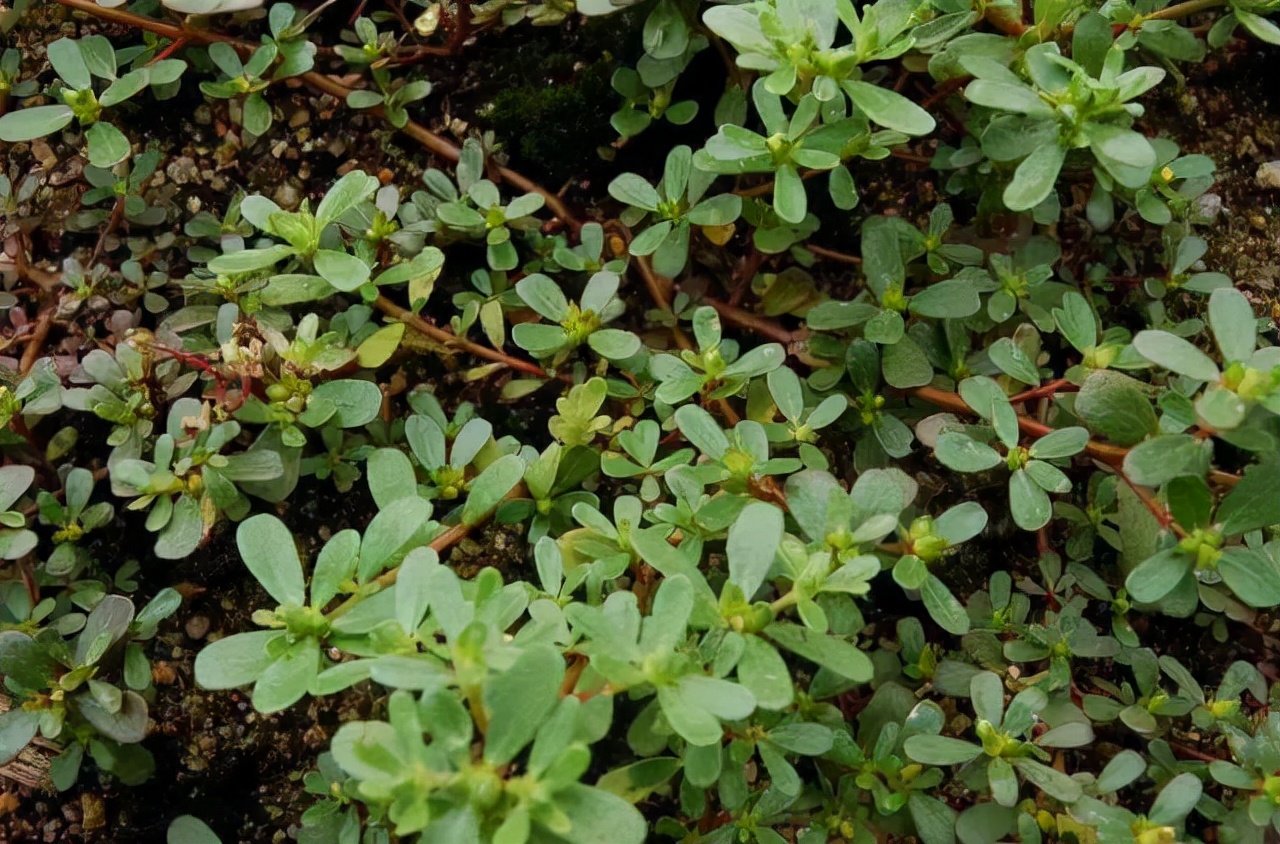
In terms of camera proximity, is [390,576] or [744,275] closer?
[390,576]

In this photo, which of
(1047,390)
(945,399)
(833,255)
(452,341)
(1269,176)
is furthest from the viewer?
(1269,176)

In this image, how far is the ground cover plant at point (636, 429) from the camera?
105cm

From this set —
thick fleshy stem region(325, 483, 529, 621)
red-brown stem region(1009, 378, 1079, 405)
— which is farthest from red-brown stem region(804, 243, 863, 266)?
thick fleshy stem region(325, 483, 529, 621)

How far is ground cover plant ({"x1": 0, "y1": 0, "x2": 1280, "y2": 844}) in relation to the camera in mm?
1051

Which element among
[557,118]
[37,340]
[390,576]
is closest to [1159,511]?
[390,576]

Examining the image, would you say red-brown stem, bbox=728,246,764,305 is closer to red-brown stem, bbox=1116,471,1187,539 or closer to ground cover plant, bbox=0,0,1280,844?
ground cover plant, bbox=0,0,1280,844

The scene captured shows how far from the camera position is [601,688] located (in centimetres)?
98

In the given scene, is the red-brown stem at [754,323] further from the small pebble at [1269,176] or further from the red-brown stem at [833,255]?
the small pebble at [1269,176]

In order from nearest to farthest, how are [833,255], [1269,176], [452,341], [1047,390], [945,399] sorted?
[1047,390] < [945,399] < [452,341] < [833,255] < [1269,176]

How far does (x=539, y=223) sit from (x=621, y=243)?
0.16m

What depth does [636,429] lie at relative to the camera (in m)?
1.38

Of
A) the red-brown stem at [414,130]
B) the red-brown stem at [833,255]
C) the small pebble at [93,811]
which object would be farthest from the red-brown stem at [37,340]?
the red-brown stem at [833,255]

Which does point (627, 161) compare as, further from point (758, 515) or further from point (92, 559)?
point (92, 559)

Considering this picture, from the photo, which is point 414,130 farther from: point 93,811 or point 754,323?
point 93,811
